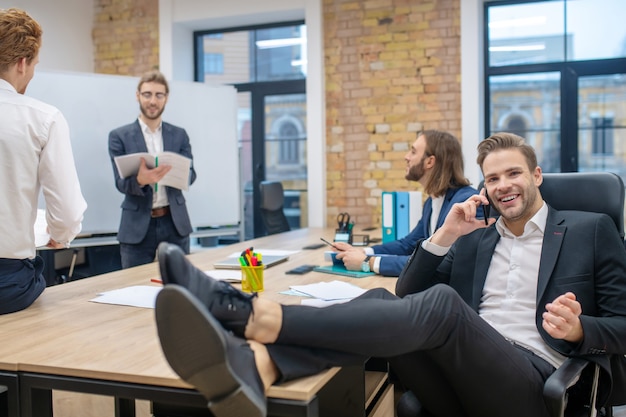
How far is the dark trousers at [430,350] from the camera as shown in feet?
4.66

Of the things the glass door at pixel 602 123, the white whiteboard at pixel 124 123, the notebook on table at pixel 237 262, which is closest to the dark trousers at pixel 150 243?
the notebook on table at pixel 237 262

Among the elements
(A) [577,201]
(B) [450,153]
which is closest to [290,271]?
(B) [450,153]

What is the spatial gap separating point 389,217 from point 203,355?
2325mm

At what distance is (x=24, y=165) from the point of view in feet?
6.59

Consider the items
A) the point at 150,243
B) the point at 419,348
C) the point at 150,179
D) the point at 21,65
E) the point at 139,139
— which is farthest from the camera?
the point at 139,139

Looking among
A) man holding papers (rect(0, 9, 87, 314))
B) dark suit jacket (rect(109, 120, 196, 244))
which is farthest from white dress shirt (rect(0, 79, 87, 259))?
dark suit jacket (rect(109, 120, 196, 244))

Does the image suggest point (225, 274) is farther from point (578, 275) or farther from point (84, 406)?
point (578, 275)

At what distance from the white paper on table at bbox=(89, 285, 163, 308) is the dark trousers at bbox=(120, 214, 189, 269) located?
57.2 inches

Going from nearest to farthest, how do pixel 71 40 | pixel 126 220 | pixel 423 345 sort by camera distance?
pixel 423 345 < pixel 126 220 < pixel 71 40

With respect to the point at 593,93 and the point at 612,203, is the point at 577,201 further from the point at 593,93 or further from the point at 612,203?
the point at 593,93

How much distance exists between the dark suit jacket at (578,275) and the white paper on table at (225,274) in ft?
2.19

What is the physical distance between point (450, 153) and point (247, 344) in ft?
6.26

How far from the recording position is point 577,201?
2068 mm

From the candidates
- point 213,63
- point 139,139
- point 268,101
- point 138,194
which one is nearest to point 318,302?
point 138,194
